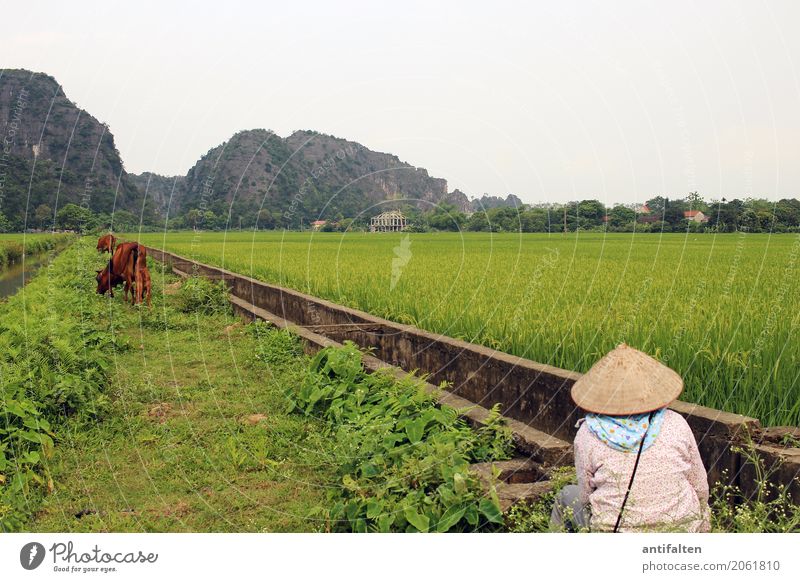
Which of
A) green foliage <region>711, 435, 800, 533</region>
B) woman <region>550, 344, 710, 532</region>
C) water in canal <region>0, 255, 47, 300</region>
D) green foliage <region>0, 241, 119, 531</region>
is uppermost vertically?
woman <region>550, 344, 710, 532</region>

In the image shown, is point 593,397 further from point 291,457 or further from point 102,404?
point 102,404

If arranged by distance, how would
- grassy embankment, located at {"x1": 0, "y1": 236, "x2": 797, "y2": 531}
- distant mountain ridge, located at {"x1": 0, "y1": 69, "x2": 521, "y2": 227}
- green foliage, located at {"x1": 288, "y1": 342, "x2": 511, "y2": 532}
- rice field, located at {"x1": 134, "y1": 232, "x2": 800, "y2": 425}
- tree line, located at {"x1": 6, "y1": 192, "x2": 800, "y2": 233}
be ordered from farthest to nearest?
1. tree line, located at {"x1": 6, "y1": 192, "x2": 800, "y2": 233}
2. distant mountain ridge, located at {"x1": 0, "y1": 69, "x2": 521, "y2": 227}
3. rice field, located at {"x1": 134, "y1": 232, "x2": 800, "y2": 425}
4. grassy embankment, located at {"x1": 0, "y1": 236, "x2": 797, "y2": 531}
5. green foliage, located at {"x1": 288, "y1": 342, "x2": 511, "y2": 532}

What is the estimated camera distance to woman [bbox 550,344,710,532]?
2.40 metres

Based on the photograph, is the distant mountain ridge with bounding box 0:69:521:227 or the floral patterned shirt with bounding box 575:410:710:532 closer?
the floral patterned shirt with bounding box 575:410:710:532

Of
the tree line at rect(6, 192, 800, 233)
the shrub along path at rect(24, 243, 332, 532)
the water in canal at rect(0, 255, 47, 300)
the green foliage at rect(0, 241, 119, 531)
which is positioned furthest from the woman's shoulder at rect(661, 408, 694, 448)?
the water in canal at rect(0, 255, 47, 300)

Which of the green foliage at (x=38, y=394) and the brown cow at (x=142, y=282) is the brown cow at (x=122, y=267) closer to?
the brown cow at (x=142, y=282)

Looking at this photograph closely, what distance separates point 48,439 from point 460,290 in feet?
14.0

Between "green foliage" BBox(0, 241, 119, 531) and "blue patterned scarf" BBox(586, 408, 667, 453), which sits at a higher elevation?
"blue patterned scarf" BBox(586, 408, 667, 453)

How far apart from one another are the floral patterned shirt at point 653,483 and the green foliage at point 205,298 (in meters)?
8.55


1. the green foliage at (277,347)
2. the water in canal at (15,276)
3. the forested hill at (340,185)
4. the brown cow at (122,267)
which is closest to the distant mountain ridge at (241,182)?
the forested hill at (340,185)

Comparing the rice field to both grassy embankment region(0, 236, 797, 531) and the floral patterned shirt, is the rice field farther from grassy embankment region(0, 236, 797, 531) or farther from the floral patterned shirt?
the floral patterned shirt

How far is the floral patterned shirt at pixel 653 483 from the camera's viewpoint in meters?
2.39

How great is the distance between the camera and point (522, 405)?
4332mm

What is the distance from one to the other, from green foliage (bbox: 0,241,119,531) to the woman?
2570 mm
